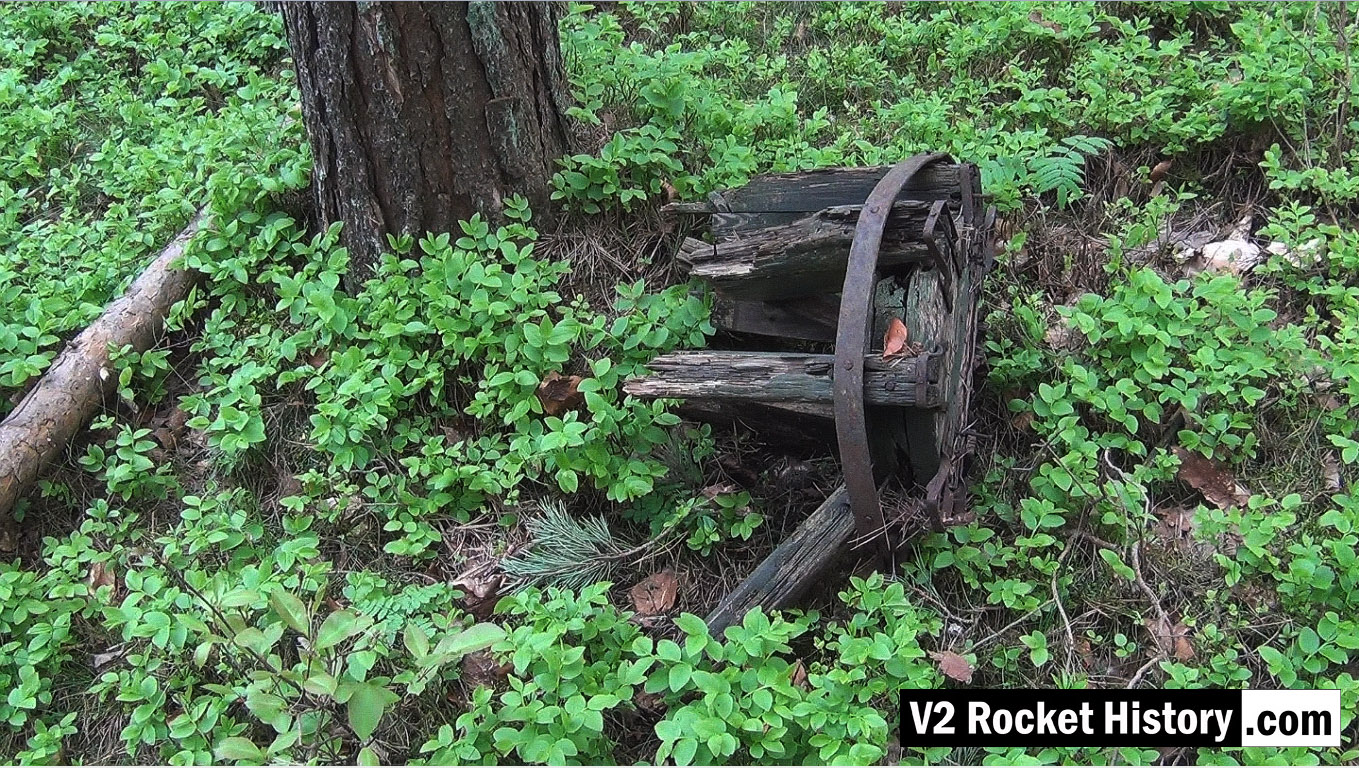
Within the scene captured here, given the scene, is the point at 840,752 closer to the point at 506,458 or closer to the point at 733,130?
the point at 506,458

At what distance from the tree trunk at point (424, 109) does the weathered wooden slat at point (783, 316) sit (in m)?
1.05

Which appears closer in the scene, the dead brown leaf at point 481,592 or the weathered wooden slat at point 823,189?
the dead brown leaf at point 481,592

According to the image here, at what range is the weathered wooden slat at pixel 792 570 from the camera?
2984 millimetres

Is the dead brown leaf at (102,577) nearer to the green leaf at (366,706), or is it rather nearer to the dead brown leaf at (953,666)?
the green leaf at (366,706)

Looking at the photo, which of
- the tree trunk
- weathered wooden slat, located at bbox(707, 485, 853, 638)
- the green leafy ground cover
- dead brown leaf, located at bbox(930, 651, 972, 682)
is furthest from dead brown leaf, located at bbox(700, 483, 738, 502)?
the tree trunk

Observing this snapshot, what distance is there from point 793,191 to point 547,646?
1.91 m

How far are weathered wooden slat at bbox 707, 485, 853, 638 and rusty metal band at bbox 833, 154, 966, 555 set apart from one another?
0.38ft

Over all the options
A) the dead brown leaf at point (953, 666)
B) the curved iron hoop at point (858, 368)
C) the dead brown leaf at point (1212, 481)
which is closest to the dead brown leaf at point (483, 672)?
the curved iron hoop at point (858, 368)

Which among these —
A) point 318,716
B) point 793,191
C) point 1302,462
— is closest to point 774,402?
point 793,191

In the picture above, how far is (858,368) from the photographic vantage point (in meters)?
2.67

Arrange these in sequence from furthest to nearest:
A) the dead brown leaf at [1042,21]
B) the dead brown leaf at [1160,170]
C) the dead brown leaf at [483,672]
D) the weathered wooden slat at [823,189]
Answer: the dead brown leaf at [1042,21] → the dead brown leaf at [1160,170] → the weathered wooden slat at [823,189] → the dead brown leaf at [483,672]

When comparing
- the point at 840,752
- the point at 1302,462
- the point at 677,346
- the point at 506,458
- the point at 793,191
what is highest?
the point at 793,191

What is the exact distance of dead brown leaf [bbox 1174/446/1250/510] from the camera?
3.33 metres

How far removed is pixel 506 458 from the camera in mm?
3443
